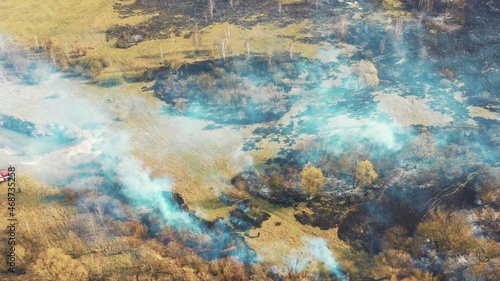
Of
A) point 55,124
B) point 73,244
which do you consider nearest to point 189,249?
point 73,244

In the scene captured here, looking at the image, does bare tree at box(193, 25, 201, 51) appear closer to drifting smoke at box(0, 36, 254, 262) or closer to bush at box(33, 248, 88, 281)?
drifting smoke at box(0, 36, 254, 262)

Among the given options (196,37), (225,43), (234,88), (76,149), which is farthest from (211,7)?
(76,149)

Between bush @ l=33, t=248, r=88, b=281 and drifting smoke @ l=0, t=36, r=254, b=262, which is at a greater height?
drifting smoke @ l=0, t=36, r=254, b=262

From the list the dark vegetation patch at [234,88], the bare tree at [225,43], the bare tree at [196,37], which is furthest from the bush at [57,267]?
the bare tree at [196,37]

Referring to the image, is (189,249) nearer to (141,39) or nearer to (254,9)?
(141,39)

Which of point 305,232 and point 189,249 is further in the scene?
point 305,232

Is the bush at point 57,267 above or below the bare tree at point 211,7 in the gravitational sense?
below

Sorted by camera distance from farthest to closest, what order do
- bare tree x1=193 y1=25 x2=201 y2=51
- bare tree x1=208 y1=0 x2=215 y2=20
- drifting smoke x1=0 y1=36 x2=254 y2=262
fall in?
1. bare tree x1=208 y1=0 x2=215 y2=20
2. bare tree x1=193 y1=25 x2=201 y2=51
3. drifting smoke x1=0 y1=36 x2=254 y2=262

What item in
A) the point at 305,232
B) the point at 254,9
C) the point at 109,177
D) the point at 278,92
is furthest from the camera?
the point at 254,9

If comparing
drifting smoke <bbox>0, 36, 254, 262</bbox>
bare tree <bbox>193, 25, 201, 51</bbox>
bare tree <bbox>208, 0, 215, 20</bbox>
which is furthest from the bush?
bare tree <bbox>208, 0, 215, 20</bbox>

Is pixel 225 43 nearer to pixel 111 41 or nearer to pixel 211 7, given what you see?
pixel 211 7

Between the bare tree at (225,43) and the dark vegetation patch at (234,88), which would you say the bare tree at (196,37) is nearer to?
the bare tree at (225,43)
